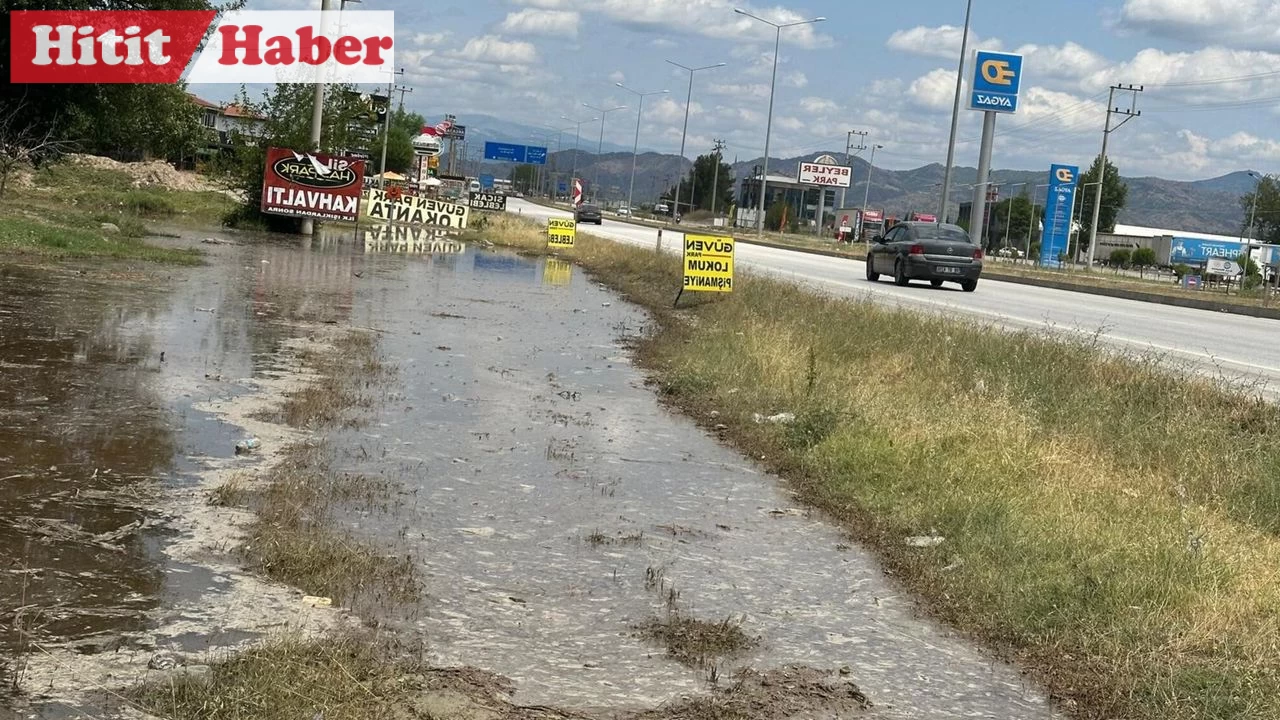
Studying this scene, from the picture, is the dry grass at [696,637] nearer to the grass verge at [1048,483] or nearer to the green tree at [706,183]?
the grass verge at [1048,483]

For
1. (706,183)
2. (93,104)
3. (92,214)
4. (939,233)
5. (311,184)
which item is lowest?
(92,214)

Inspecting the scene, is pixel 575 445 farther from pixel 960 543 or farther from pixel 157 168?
pixel 157 168

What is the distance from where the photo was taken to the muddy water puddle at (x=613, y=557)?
5.21 meters

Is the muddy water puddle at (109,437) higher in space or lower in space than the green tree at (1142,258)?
lower

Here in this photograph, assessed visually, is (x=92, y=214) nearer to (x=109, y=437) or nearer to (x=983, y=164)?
(x=109, y=437)

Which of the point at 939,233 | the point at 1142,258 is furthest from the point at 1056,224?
the point at 939,233

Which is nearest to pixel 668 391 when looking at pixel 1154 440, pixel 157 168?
pixel 1154 440

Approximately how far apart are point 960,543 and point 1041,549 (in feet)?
1.43

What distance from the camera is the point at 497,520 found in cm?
734

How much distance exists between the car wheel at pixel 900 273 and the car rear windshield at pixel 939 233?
0.79 meters

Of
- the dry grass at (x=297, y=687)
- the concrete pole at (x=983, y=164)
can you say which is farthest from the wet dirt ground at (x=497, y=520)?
the concrete pole at (x=983, y=164)

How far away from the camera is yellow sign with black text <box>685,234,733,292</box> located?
20922 mm

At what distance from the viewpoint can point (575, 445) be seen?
9.77 metres

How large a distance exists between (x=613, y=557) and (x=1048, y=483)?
3187 millimetres
